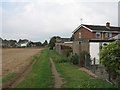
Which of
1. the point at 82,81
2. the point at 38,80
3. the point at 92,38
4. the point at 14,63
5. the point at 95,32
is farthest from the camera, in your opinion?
the point at 95,32

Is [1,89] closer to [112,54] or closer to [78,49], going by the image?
[112,54]

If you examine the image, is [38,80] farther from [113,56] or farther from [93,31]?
[93,31]

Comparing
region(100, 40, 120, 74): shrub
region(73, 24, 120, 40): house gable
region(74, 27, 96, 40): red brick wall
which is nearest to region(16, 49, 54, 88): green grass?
region(100, 40, 120, 74): shrub

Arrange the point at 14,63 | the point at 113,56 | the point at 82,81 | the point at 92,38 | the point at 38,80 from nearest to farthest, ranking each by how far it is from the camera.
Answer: the point at 113,56
the point at 82,81
the point at 38,80
the point at 14,63
the point at 92,38

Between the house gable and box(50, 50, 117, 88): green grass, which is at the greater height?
the house gable

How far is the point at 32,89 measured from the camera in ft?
21.2

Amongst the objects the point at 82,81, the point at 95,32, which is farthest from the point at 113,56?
the point at 95,32

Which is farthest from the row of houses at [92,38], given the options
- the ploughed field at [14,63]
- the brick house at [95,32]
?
the ploughed field at [14,63]

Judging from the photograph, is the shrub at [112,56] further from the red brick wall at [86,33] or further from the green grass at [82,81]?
the red brick wall at [86,33]

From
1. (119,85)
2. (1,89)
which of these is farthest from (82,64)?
(1,89)

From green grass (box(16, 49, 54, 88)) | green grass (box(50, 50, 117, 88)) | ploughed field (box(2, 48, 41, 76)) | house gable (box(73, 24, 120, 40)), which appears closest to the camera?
green grass (box(50, 50, 117, 88))

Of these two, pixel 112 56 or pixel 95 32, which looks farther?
pixel 95 32

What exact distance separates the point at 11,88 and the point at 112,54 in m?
5.99

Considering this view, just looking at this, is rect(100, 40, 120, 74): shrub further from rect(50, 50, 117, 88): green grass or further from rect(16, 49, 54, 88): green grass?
rect(16, 49, 54, 88): green grass
